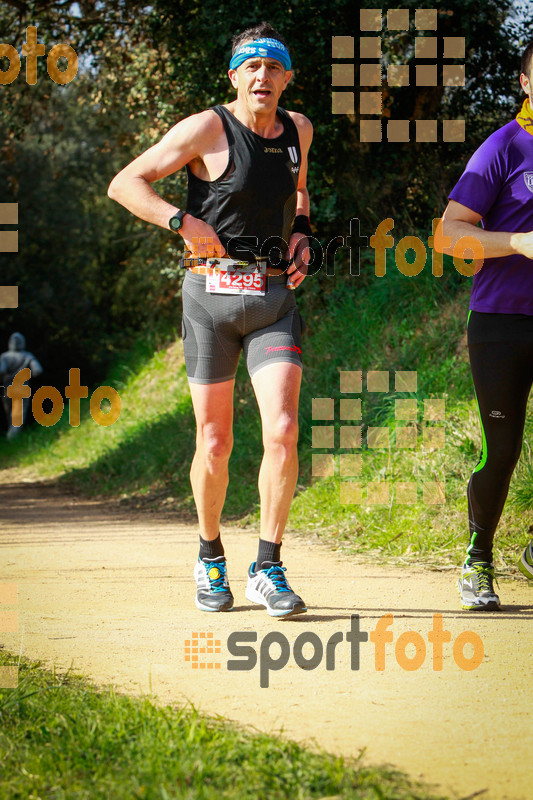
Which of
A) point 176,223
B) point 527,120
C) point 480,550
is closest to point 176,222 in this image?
point 176,223

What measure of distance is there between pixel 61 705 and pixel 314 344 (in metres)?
7.32

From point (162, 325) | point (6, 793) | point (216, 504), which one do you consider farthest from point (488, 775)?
point (162, 325)

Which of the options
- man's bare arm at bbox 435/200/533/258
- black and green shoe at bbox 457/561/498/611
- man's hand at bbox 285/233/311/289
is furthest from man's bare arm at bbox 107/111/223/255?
black and green shoe at bbox 457/561/498/611

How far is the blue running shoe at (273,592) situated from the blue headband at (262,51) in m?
2.23

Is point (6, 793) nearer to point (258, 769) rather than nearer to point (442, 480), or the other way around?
point (258, 769)

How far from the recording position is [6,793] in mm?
2188

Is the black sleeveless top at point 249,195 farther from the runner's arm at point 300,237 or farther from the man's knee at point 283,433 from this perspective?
the man's knee at point 283,433

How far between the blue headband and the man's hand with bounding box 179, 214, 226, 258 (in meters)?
0.75

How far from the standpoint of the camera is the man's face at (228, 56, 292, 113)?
408cm

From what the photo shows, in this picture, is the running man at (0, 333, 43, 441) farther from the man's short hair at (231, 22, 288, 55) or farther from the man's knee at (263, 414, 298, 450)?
the man's knee at (263, 414, 298, 450)

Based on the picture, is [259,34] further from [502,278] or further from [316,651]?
[316,651]

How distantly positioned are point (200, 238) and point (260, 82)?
2.38 feet

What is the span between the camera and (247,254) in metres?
4.13

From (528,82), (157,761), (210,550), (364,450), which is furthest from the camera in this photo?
(364,450)
